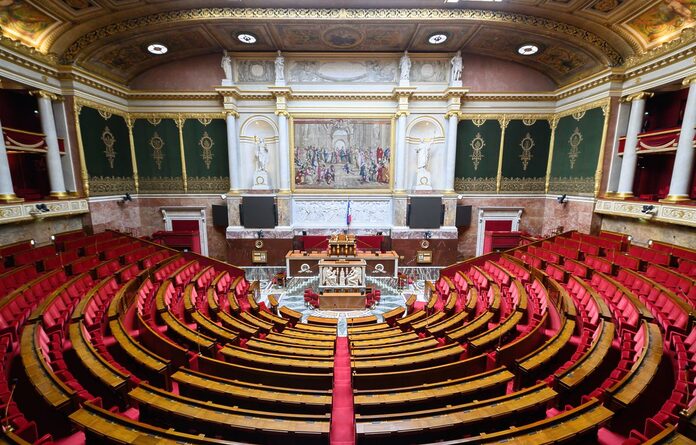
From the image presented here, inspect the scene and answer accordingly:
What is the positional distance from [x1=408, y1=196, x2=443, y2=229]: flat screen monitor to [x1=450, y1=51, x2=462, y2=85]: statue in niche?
5580mm

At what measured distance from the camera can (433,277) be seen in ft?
43.9

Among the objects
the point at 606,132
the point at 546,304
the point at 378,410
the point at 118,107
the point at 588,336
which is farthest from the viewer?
the point at 118,107

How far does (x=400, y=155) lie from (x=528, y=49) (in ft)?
23.2

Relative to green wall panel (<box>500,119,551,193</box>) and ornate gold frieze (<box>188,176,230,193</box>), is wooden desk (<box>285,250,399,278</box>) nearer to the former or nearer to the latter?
ornate gold frieze (<box>188,176,230,193</box>)

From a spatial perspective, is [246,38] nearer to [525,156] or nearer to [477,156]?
[477,156]

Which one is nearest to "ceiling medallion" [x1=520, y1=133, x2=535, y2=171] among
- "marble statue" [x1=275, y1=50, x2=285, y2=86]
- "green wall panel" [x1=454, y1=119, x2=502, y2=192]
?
"green wall panel" [x1=454, y1=119, x2=502, y2=192]

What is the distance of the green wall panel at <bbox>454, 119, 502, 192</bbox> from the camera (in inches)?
550

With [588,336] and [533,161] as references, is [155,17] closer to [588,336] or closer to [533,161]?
[588,336]

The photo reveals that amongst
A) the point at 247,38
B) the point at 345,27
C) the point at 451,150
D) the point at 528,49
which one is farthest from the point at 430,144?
the point at 247,38

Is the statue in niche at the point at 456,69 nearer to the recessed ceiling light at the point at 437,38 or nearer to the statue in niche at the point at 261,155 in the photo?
the recessed ceiling light at the point at 437,38

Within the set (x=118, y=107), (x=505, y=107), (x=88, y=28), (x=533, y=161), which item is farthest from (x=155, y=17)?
(x=533, y=161)

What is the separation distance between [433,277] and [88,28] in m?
17.2

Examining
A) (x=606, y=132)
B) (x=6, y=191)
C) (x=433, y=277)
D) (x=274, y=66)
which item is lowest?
(x=433, y=277)

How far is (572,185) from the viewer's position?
1269 centimetres
